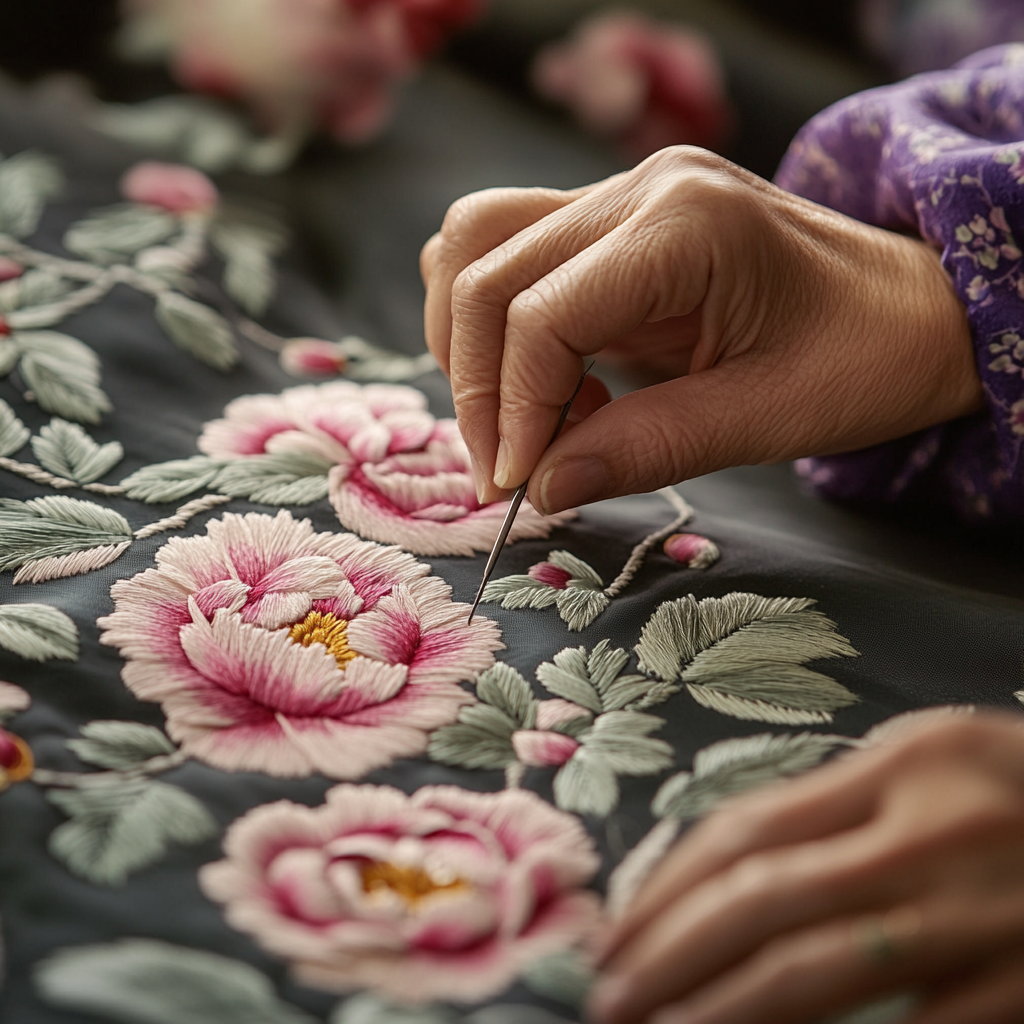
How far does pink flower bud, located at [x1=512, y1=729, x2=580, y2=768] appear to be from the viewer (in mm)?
477

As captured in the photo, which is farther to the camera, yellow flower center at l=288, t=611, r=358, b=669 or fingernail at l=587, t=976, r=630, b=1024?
yellow flower center at l=288, t=611, r=358, b=669

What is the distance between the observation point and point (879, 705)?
524 mm

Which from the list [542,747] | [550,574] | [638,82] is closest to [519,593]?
[550,574]

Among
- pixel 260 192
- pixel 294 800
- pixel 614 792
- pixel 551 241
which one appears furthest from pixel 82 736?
pixel 260 192

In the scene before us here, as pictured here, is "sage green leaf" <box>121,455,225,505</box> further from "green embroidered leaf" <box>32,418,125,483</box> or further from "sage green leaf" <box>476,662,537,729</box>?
"sage green leaf" <box>476,662,537,729</box>

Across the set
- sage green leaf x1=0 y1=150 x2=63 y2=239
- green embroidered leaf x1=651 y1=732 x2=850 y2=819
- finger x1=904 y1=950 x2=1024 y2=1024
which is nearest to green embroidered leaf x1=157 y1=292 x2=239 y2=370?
sage green leaf x1=0 y1=150 x2=63 y2=239

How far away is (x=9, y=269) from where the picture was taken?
0.80m

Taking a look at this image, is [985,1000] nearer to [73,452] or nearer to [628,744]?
[628,744]

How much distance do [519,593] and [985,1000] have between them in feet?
1.08

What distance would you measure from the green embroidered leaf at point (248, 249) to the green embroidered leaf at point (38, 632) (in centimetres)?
43

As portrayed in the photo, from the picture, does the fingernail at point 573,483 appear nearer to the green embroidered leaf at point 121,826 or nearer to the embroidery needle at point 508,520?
the embroidery needle at point 508,520

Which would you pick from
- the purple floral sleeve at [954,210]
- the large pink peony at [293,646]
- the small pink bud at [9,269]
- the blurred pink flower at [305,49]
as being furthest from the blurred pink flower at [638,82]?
the large pink peony at [293,646]

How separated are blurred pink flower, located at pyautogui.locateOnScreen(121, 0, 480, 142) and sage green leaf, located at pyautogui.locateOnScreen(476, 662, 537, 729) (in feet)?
2.80

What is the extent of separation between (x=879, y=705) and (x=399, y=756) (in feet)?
0.84
